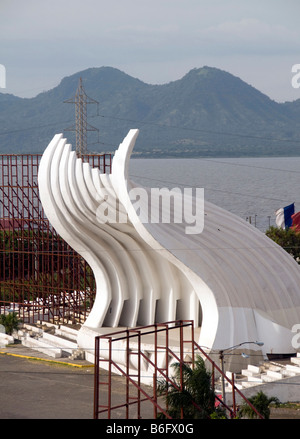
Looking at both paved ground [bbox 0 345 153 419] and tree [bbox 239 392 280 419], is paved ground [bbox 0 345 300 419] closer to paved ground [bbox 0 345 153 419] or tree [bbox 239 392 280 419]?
paved ground [bbox 0 345 153 419]

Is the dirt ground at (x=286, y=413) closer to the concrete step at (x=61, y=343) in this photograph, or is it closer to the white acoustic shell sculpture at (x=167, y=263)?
the white acoustic shell sculpture at (x=167, y=263)

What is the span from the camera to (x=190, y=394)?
2034 centimetres

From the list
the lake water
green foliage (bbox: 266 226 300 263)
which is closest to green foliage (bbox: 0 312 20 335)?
green foliage (bbox: 266 226 300 263)

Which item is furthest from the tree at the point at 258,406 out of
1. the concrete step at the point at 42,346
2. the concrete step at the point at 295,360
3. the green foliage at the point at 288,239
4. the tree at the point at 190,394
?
the green foliage at the point at 288,239

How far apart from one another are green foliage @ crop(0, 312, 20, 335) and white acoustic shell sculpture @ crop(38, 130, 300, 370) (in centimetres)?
506

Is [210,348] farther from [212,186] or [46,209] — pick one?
[212,186]

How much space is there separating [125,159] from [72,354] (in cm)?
843

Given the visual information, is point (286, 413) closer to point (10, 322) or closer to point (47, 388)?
point (47, 388)

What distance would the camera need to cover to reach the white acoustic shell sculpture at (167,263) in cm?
2695

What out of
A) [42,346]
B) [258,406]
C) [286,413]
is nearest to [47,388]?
[42,346]

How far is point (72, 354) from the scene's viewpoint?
30906 millimetres

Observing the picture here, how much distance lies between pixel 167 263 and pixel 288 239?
18919 mm

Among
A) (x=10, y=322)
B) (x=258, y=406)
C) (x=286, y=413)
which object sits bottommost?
(x=286, y=413)

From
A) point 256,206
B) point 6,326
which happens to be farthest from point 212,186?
point 6,326
